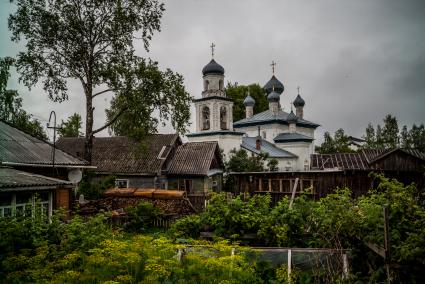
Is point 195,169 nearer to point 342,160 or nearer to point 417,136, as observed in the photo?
point 342,160

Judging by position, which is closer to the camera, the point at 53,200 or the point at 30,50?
the point at 53,200

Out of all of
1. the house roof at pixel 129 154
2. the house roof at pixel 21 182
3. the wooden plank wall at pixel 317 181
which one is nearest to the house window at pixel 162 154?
the house roof at pixel 129 154

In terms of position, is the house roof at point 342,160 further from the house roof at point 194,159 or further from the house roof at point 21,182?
the house roof at point 21,182

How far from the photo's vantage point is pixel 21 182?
11.1m

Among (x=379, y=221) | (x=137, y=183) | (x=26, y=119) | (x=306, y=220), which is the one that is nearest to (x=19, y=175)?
(x=306, y=220)

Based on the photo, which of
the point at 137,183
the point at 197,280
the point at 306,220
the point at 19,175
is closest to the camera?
the point at 197,280

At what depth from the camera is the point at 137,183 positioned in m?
27.2

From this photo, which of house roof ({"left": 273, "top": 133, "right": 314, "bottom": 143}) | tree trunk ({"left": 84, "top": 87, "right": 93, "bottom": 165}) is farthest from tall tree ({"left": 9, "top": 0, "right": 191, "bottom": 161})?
house roof ({"left": 273, "top": 133, "right": 314, "bottom": 143})

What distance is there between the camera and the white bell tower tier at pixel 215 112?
3616cm

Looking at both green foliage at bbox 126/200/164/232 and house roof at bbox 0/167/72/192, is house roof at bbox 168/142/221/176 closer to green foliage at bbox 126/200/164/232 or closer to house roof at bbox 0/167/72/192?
green foliage at bbox 126/200/164/232

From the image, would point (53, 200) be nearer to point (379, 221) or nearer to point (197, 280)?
point (197, 280)

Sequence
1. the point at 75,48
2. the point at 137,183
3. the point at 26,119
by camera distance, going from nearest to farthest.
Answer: the point at 75,48 → the point at 137,183 → the point at 26,119

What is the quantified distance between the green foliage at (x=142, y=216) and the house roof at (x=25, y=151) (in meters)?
4.04

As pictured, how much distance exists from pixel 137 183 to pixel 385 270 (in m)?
22.6
